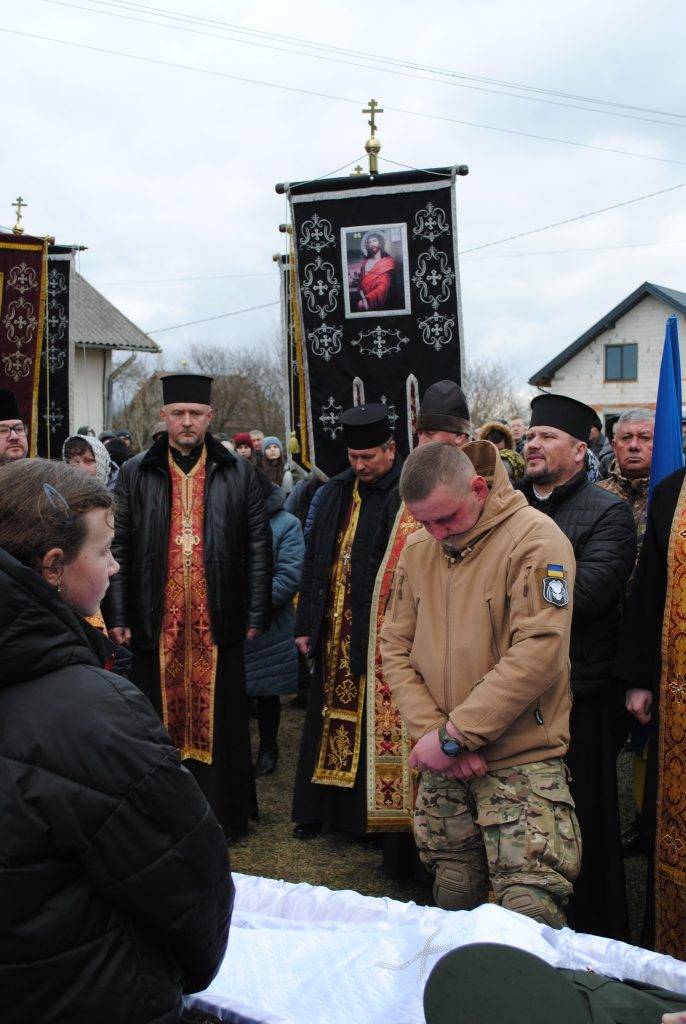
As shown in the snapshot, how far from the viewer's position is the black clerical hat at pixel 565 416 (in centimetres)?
395

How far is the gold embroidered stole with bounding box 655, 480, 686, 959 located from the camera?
10.7 ft

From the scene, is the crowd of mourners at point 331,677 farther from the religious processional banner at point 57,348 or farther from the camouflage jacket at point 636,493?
the religious processional banner at point 57,348

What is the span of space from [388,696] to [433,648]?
1.47m

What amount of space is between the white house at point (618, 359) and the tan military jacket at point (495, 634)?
33.5 meters

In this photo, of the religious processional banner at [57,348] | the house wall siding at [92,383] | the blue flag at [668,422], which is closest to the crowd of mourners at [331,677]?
the blue flag at [668,422]

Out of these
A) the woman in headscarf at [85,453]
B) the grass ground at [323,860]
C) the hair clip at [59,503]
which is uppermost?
the woman in headscarf at [85,453]

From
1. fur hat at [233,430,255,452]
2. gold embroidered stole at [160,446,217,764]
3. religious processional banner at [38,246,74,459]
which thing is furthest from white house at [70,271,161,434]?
gold embroidered stole at [160,446,217,764]

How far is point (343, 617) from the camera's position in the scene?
191 inches

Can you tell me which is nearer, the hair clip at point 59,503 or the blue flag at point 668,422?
the hair clip at point 59,503

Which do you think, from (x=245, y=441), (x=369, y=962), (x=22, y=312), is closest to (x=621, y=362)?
(x=245, y=441)

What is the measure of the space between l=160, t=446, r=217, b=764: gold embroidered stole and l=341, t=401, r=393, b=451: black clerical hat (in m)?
0.83

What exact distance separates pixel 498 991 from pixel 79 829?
33.2 inches

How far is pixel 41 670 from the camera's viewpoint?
1.57 metres

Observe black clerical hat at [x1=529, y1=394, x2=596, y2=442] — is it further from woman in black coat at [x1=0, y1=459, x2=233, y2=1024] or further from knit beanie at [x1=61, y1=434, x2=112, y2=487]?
knit beanie at [x1=61, y1=434, x2=112, y2=487]
